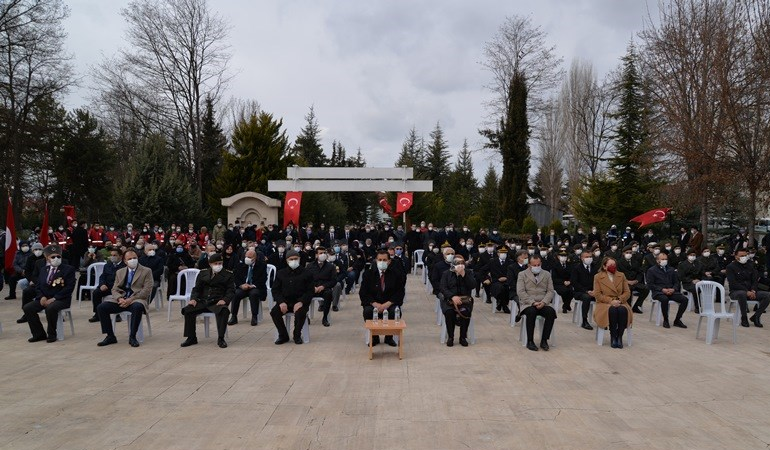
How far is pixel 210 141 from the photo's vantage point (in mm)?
42094

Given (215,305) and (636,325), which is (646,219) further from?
(215,305)

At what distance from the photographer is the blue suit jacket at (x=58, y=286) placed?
9055mm

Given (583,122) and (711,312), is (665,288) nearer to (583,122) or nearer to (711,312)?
(711,312)

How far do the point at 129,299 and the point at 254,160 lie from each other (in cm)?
2860

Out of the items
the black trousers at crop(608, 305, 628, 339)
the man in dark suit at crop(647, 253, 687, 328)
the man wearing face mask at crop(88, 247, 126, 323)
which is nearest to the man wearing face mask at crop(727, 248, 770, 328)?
the man in dark suit at crop(647, 253, 687, 328)

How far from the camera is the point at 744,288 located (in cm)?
1085

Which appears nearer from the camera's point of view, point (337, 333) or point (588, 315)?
point (337, 333)

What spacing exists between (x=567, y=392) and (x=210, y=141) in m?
39.5

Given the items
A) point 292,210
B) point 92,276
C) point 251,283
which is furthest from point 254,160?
point 251,283

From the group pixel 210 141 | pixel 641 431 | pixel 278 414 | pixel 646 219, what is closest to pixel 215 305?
pixel 278 414

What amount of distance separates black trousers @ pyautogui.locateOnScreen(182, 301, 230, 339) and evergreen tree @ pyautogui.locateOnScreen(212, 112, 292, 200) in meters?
27.0

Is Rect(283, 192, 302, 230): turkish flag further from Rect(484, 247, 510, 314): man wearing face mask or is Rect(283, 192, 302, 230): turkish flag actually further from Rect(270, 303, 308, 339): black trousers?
Rect(270, 303, 308, 339): black trousers

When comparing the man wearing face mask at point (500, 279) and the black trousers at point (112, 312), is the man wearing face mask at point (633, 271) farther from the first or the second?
the black trousers at point (112, 312)

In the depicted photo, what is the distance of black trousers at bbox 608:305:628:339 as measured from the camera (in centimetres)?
893
